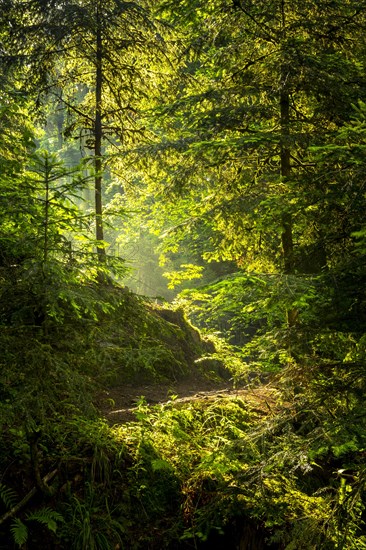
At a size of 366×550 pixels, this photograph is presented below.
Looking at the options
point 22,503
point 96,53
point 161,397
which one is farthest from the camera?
point 96,53

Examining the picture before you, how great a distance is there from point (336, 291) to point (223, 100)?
3900 millimetres

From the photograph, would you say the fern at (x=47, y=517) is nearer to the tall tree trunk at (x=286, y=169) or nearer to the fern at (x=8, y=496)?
the fern at (x=8, y=496)

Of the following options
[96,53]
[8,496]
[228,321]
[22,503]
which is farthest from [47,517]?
[96,53]

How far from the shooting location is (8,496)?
4.53m

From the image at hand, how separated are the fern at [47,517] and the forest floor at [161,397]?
1808mm

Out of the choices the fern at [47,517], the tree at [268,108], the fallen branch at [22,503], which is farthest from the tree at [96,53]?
the fern at [47,517]

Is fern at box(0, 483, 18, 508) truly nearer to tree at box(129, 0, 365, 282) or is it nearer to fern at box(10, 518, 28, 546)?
fern at box(10, 518, 28, 546)

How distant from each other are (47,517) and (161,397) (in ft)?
12.9

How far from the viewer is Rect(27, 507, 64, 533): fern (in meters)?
4.36

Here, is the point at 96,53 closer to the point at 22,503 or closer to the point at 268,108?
the point at 268,108

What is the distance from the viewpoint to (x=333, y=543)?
429 centimetres

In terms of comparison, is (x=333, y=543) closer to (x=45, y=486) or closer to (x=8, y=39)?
(x=45, y=486)

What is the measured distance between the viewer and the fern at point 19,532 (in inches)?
162

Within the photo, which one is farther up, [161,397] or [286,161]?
[286,161]
